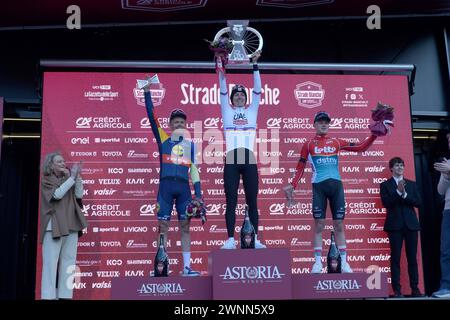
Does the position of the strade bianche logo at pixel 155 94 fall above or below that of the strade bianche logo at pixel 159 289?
above

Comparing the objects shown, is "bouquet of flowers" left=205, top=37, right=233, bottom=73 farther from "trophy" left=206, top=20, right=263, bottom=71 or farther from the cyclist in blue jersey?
the cyclist in blue jersey

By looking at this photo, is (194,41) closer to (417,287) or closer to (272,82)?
(272,82)

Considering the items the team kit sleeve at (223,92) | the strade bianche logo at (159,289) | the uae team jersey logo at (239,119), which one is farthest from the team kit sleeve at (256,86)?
the strade bianche logo at (159,289)

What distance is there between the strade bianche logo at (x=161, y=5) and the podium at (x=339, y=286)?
3.46m

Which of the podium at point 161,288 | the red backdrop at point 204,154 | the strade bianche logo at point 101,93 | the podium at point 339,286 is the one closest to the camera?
the podium at point 161,288

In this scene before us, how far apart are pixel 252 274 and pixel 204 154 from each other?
235cm

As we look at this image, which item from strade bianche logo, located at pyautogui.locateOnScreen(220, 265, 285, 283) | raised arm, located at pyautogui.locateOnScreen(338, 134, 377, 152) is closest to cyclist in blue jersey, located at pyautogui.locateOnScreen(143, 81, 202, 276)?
strade bianche logo, located at pyautogui.locateOnScreen(220, 265, 285, 283)

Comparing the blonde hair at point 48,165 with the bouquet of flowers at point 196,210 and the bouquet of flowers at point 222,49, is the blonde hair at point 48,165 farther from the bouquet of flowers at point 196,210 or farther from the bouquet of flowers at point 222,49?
the bouquet of flowers at point 222,49

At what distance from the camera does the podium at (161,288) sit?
5.13 m

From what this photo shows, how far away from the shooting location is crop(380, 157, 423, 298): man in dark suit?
6.73m

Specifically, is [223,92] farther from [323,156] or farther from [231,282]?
[231,282]

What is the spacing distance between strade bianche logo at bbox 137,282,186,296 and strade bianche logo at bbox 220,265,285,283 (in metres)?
0.35

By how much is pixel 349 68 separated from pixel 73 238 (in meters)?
3.44

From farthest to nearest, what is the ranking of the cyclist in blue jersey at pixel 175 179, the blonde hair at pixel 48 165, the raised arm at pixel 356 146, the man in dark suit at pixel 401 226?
1. the man in dark suit at pixel 401 226
2. the blonde hair at pixel 48 165
3. the raised arm at pixel 356 146
4. the cyclist in blue jersey at pixel 175 179
